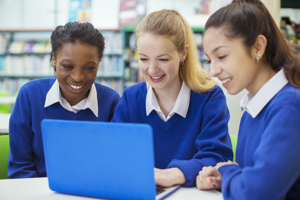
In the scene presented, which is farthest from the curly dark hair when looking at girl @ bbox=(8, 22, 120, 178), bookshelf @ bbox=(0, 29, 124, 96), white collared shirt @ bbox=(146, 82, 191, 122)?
bookshelf @ bbox=(0, 29, 124, 96)

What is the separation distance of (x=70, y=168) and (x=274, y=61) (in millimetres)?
733

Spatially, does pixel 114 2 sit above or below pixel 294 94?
above

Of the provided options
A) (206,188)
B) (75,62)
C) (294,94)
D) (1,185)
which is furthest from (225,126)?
(1,185)

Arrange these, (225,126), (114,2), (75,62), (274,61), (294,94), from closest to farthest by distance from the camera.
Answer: (294,94) < (274,61) < (225,126) < (75,62) < (114,2)

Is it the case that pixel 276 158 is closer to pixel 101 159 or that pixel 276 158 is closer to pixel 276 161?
pixel 276 161

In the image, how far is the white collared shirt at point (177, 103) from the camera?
1392 millimetres

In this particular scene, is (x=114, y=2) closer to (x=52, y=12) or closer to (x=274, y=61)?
(x=52, y=12)

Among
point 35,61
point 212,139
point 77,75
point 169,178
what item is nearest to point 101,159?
point 169,178

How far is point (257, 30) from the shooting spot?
0.99 metres

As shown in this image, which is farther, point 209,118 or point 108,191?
point 209,118

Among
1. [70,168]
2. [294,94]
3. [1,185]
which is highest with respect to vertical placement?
[294,94]

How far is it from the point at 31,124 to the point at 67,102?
0.20 m

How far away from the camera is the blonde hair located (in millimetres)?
1354

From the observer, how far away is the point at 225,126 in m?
1.30
